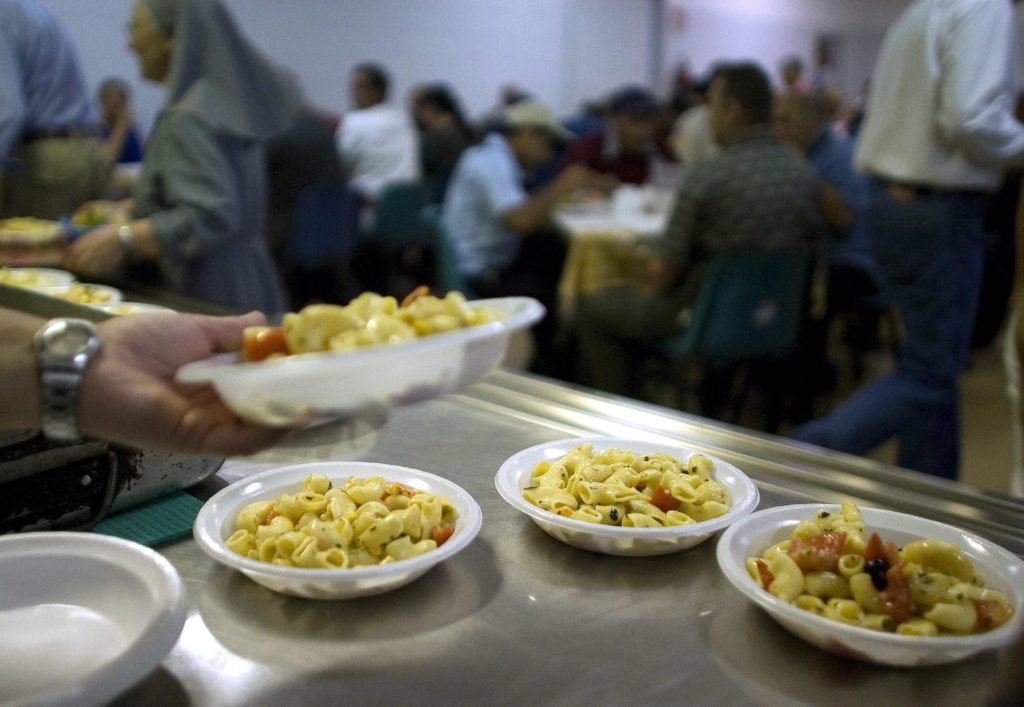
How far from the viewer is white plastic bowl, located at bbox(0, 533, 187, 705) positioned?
2.46 ft

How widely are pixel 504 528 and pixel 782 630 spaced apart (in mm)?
329

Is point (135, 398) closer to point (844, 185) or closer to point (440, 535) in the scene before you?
point (440, 535)

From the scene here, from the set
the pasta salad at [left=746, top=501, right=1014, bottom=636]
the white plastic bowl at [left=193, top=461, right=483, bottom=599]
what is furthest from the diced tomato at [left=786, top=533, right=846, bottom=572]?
the white plastic bowl at [left=193, top=461, right=483, bottom=599]

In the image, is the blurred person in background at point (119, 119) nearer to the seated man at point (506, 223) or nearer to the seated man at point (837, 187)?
the seated man at point (506, 223)

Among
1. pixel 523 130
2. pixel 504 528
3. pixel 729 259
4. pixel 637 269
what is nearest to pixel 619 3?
pixel 523 130

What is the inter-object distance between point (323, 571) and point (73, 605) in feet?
0.81

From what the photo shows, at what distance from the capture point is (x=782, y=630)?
0.83 metres

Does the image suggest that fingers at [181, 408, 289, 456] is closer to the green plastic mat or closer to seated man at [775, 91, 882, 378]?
the green plastic mat

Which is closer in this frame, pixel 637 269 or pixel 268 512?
pixel 268 512

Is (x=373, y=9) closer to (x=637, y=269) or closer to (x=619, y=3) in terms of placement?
(x=619, y=3)

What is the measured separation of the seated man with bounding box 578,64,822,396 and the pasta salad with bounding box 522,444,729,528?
179cm

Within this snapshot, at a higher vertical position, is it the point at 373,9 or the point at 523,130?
the point at 373,9

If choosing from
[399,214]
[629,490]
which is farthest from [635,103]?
[629,490]

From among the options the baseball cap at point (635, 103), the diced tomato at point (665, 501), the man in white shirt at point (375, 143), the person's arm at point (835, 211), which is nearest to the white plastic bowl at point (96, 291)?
the diced tomato at point (665, 501)
